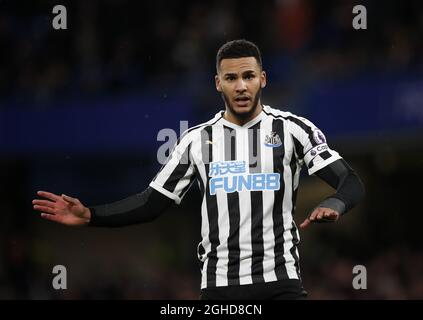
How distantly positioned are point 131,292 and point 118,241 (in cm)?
181

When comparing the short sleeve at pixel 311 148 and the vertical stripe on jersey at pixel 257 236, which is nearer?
the vertical stripe on jersey at pixel 257 236

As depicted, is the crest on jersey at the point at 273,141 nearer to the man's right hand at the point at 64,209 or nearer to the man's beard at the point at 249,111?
the man's beard at the point at 249,111

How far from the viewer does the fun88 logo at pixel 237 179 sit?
17.7ft

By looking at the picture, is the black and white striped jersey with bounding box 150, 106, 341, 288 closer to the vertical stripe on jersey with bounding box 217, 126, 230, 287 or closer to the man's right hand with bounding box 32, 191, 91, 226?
the vertical stripe on jersey with bounding box 217, 126, 230, 287

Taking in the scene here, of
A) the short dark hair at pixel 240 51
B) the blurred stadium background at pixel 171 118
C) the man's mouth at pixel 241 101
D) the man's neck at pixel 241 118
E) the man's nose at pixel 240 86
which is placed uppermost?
the blurred stadium background at pixel 171 118

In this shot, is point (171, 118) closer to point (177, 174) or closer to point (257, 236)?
point (177, 174)

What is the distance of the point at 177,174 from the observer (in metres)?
5.68

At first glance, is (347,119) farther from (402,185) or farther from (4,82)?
(4,82)

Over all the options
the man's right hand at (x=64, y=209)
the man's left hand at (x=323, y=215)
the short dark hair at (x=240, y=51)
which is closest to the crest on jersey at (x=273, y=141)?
the short dark hair at (x=240, y=51)

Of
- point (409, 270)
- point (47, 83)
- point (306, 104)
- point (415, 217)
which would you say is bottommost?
point (409, 270)

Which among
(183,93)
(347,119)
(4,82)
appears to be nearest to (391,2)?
(347,119)

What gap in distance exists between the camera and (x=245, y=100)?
219 inches

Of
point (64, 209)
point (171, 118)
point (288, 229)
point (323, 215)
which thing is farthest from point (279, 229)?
point (171, 118)

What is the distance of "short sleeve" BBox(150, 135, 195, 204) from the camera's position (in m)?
5.66
